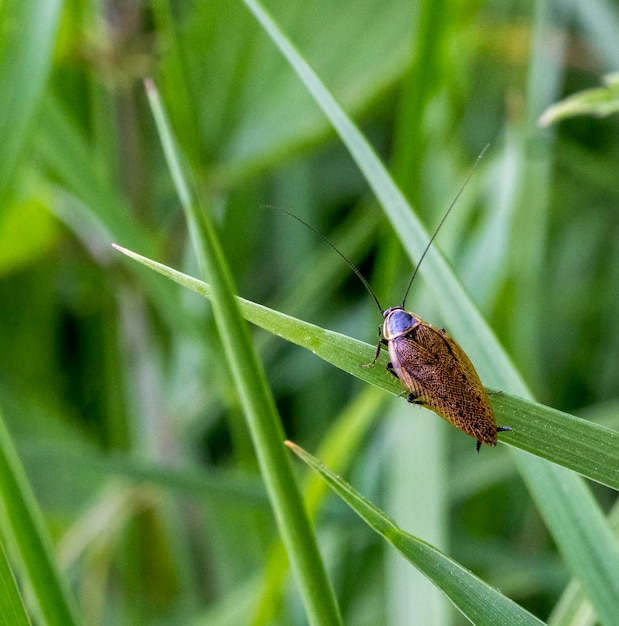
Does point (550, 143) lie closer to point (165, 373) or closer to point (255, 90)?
point (255, 90)

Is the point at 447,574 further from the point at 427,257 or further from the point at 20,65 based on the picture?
the point at 20,65

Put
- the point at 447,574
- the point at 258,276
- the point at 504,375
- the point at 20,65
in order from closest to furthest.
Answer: the point at 447,574 < the point at 504,375 < the point at 20,65 < the point at 258,276

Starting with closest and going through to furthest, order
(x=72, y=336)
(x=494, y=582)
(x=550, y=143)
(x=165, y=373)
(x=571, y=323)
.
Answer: (x=494, y=582), (x=550, y=143), (x=165, y=373), (x=571, y=323), (x=72, y=336)

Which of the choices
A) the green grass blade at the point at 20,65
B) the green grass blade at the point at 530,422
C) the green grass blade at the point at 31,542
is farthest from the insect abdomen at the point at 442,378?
the green grass blade at the point at 20,65

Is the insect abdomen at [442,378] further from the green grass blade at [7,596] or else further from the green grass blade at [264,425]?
the green grass blade at [7,596]

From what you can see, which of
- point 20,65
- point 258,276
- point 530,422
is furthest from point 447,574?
point 258,276

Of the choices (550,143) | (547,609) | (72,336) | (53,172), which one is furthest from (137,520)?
(550,143)

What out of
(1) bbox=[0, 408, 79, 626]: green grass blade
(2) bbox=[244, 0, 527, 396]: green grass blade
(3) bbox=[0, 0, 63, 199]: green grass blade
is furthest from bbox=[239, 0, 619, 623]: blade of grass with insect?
(1) bbox=[0, 408, 79, 626]: green grass blade
